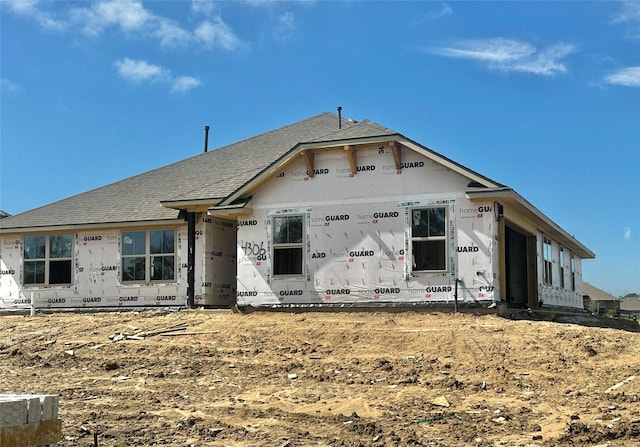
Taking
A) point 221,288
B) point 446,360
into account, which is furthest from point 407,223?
point 221,288

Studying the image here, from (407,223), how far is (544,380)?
6.69 meters

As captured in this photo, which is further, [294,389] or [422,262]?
[422,262]

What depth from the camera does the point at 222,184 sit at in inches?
859

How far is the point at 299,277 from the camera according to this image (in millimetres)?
19000

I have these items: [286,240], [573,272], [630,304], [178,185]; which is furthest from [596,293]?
[286,240]

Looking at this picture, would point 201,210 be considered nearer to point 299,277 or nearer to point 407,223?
point 299,277

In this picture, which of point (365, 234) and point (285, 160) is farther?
point (285, 160)

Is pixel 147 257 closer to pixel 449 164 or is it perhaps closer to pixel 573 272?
pixel 449 164

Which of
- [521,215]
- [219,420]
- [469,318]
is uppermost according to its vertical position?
[521,215]

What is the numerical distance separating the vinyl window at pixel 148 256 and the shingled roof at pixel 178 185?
2.08 ft

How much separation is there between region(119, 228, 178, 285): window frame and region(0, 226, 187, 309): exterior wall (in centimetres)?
9

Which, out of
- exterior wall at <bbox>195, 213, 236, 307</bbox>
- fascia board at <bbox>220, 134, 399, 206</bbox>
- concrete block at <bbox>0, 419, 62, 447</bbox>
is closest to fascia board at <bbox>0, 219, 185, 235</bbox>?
exterior wall at <bbox>195, 213, 236, 307</bbox>

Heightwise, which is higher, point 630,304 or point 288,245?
point 288,245

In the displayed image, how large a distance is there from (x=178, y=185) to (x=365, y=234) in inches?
334
